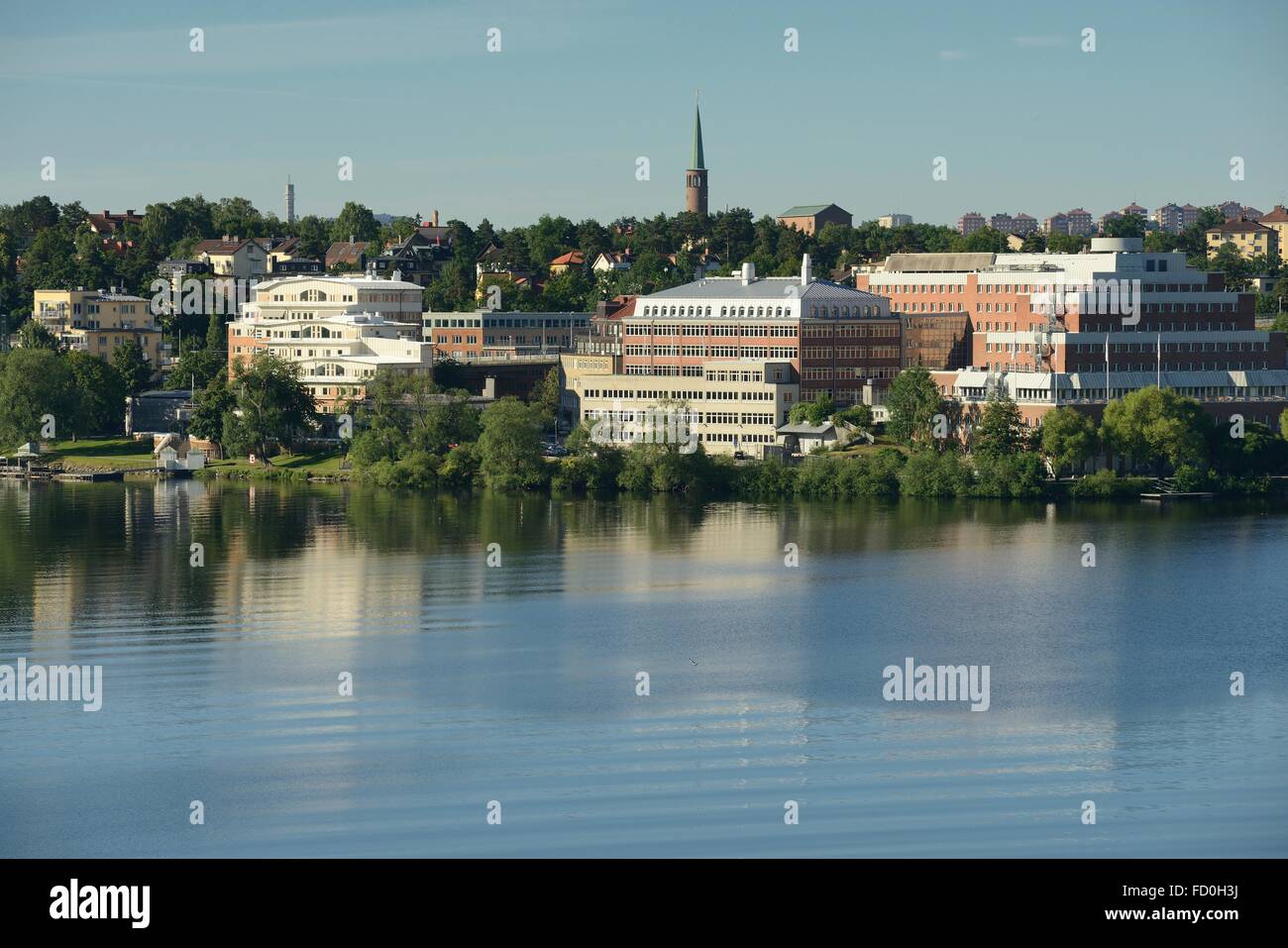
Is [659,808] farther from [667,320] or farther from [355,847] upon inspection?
[667,320]

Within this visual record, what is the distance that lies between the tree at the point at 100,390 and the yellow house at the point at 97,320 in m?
9.08

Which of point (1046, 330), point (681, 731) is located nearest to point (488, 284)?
point (1046, 330)

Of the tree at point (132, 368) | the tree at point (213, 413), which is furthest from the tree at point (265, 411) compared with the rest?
the tree at point (132, 368)

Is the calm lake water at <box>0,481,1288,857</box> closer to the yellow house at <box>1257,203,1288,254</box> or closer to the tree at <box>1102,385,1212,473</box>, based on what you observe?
the tree at <box>1102,385,1212,473</box>

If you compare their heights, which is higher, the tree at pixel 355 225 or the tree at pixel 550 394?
the tree at pixel 355 225

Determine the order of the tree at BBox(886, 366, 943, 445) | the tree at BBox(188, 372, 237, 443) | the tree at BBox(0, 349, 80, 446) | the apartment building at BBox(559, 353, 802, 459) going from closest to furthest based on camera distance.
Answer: the tree at BBox(886, 366, 943, 445), the apartment building at BBox(559, 353, 802, 459), the tree at BBox(188, 372, 237, 443), the tree at BBox(0, 349, 80, 446)

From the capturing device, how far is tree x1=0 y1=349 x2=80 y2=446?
5722 cm

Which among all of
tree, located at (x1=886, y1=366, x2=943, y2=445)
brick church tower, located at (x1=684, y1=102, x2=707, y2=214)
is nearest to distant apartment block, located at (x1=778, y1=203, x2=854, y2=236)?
brick church tower, located at (x1=684, y1=102, x2=707, y2=214)

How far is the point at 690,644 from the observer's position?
29.8m

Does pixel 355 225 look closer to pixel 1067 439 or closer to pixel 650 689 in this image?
pixel 1067 439

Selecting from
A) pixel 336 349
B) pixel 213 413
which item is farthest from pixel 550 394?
pixel 213 413

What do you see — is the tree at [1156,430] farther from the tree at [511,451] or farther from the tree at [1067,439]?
the tree at [511,451]

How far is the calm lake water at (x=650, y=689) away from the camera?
850 inches

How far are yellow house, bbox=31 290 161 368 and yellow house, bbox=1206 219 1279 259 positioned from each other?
52.1 meters
